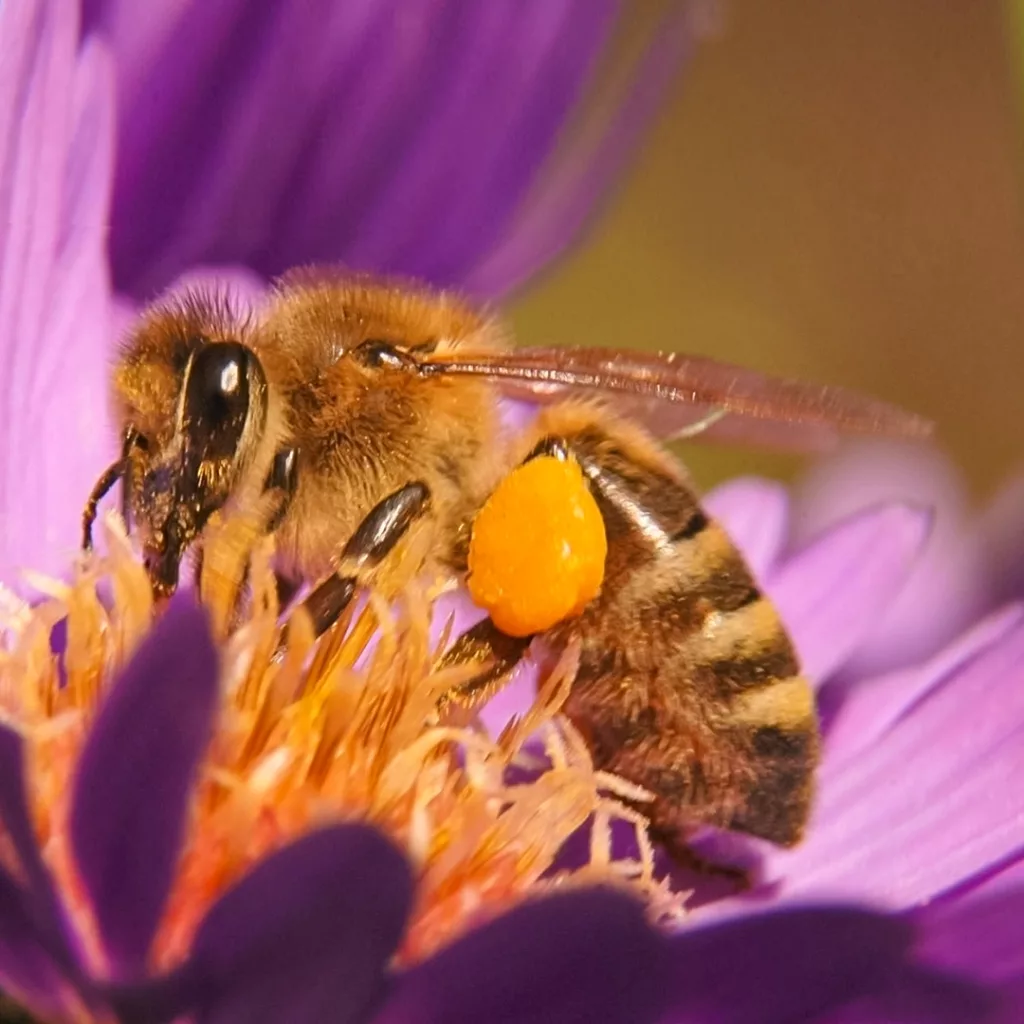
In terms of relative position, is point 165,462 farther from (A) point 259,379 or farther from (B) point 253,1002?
(B) point 253,1002

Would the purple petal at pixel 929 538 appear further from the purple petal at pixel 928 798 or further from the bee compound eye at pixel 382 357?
the bee compound eye at pixel 382 357

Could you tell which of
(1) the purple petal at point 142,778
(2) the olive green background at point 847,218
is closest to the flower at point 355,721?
(1) the purple petal at point 142,778

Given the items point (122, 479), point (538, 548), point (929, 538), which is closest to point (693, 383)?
point (538, 548)

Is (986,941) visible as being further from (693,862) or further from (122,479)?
(122,479)

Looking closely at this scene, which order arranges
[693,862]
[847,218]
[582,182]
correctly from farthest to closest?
[847,218], [582,182], [693,862]

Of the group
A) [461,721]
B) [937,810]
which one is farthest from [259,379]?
[937,810]

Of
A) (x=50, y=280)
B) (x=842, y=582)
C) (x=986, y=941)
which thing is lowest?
(x=986, y=941)

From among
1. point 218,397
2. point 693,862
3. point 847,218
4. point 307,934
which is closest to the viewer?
point 307,934
